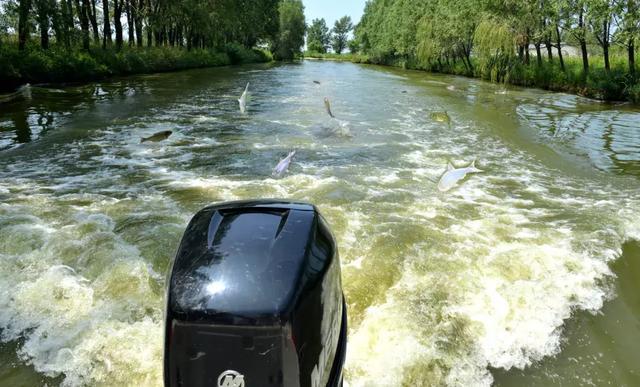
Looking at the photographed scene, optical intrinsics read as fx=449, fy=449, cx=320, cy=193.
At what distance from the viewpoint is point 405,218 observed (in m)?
5.77

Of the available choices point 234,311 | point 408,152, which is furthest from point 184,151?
point 234,311

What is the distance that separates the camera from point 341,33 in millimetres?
159625

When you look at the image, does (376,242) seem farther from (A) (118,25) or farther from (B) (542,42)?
(A) (118,25)

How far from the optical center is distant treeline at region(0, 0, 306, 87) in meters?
19.4

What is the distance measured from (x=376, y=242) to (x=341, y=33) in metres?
165

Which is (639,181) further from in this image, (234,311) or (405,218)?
(234,311)

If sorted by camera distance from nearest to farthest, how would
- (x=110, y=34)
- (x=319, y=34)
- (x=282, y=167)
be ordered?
1. (x=282, y=167)
2. (x=110, y=34)
3. (x=319, y=34)

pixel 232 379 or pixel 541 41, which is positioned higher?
pixel 541 41

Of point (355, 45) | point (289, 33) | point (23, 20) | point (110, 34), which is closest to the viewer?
point (23, 20)

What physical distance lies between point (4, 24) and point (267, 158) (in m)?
18.4

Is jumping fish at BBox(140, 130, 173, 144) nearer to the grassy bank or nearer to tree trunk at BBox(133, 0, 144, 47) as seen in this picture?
the grassy bank

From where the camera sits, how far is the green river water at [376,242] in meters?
3.20

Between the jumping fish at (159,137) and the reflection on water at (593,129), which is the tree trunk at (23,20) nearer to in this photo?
the jumping fish at (159,137)

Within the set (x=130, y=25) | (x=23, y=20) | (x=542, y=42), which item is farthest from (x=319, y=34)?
(x=23, y=20)
